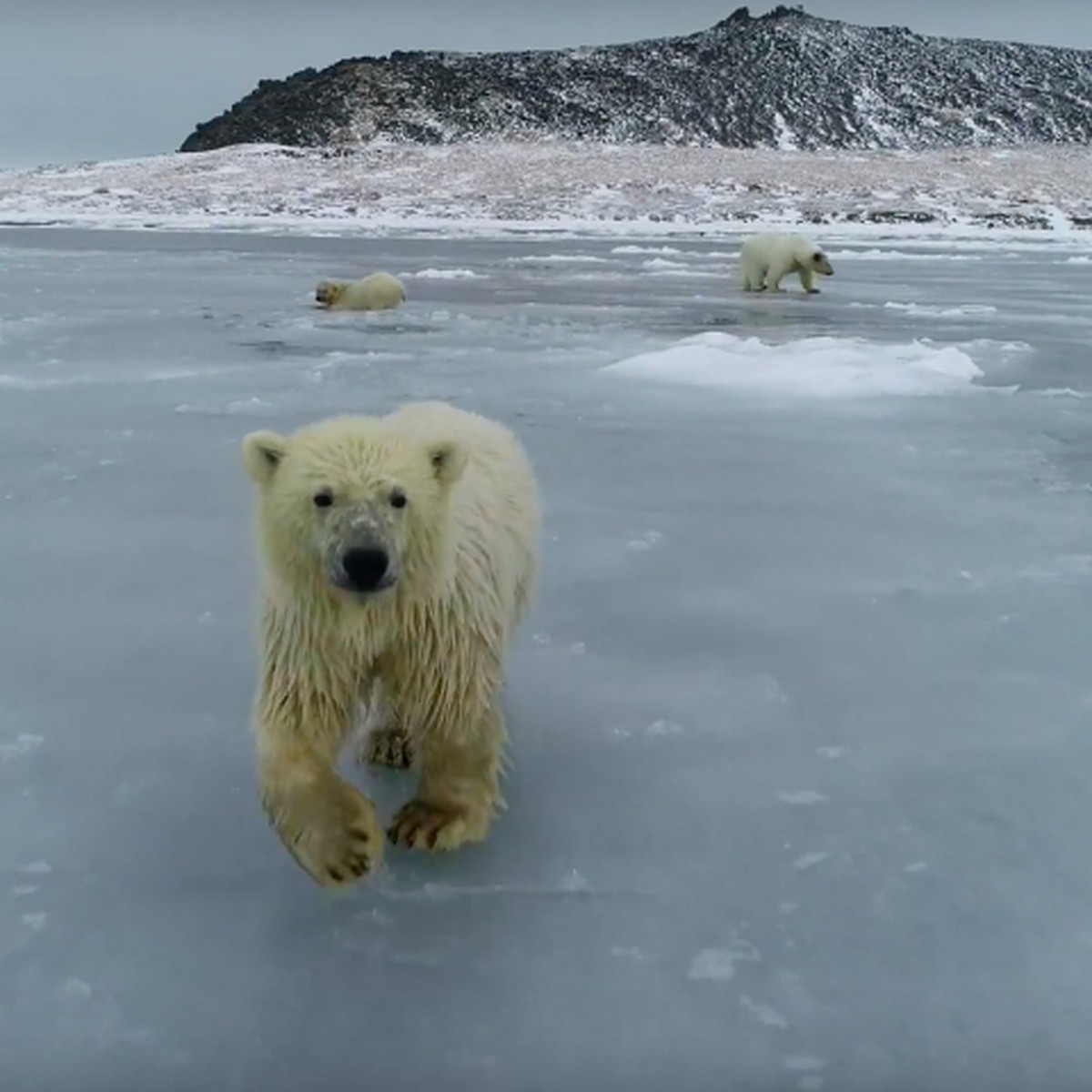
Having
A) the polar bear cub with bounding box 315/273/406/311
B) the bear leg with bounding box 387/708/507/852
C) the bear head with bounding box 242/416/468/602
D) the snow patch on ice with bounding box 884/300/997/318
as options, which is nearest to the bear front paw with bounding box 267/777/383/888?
the bear leg with bounding box 387/708/507/852

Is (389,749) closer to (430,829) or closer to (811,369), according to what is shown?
(430,829)

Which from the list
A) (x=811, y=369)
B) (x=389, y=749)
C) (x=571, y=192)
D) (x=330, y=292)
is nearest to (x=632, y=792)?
(x=389, y=749)

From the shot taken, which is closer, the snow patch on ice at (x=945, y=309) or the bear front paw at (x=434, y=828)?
the bear front paw at (x=434, y=828)

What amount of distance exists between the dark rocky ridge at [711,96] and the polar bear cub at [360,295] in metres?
53.8

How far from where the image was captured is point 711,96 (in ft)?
233

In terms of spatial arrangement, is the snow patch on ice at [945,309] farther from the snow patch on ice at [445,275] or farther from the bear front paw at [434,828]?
the bear front paw at [434,828]

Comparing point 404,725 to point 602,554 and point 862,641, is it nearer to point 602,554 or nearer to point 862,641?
point 862,641

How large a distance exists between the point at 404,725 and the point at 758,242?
1149 centimetres

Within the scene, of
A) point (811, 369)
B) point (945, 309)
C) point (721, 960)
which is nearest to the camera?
point (721, 960)

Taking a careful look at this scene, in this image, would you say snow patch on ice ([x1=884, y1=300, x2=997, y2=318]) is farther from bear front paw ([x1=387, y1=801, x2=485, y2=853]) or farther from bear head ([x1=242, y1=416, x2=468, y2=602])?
bear front paw ([x1=387, y1=801, x2=485, y2=853])

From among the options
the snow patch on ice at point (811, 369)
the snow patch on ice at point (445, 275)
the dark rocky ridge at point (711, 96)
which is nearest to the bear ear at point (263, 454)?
the snow patch on ice at point (811, 369)

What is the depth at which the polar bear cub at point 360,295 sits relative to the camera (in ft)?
36.4

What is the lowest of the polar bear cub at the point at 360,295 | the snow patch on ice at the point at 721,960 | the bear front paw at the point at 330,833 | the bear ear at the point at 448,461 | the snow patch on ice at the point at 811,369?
the snow patch on ice at the point at 721,960

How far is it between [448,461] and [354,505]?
0.78 ft
